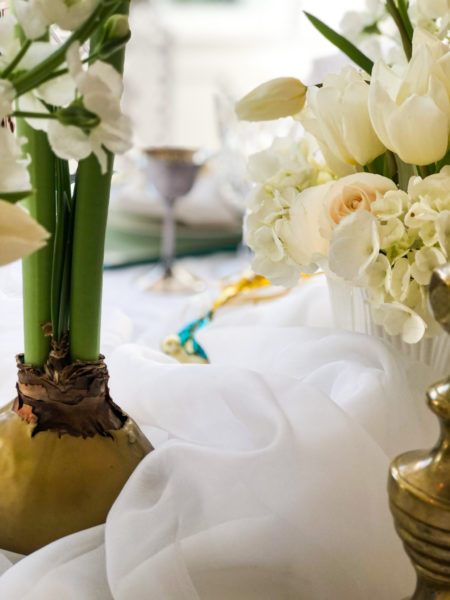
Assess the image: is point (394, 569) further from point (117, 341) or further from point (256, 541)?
point (117, 341)

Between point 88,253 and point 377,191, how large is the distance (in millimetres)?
138

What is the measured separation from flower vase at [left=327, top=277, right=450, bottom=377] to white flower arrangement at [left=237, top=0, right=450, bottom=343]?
32 millimetres

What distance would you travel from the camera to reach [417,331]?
335 mm

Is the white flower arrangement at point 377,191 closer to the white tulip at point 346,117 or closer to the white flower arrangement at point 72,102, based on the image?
the white tulip at point 346,117

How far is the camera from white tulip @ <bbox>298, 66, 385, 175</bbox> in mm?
339

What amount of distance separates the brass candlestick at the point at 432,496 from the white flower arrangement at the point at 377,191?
114 millimetres

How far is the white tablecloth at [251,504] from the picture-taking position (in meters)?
0.29

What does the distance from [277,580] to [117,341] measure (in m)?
0.33

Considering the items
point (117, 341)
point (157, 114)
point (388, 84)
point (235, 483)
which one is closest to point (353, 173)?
point (388, 84)

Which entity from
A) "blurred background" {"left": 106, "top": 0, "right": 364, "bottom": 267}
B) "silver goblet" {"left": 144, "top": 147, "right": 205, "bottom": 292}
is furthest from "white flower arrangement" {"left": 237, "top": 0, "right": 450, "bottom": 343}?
"blurred background" {"left": 106, "top": 0, "right": 364, "bottom": 267}

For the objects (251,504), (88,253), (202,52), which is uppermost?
(202,52)

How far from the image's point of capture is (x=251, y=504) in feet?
1.01

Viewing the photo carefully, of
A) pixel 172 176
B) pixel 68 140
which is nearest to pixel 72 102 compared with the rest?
pixel 68 140

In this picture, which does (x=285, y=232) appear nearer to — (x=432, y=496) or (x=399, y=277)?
(x=399, y=277)
